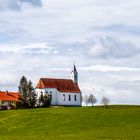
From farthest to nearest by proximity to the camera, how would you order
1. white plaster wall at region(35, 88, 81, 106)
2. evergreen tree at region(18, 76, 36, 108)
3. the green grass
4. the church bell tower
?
1. the church bell tower
2. white plaster wall at region(35, 88, 81, 106)
3. evergreen tree at region(18, 76, 36, 108)
4. the green grass

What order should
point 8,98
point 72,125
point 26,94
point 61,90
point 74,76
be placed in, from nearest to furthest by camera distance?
point 72,125
point 26,94
point 8,98
point 61,90
point 74,76

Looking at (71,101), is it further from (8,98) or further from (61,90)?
(8,98)

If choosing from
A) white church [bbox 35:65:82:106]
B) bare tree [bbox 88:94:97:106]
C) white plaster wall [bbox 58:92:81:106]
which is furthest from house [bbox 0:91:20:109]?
bare tree [bbox 88:94:97:106]

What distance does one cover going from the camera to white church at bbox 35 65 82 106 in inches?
6334

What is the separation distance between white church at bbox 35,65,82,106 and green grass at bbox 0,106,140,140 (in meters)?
63.6

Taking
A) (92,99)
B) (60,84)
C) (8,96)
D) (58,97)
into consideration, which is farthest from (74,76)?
(8,96)

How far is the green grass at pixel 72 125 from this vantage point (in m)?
63.5

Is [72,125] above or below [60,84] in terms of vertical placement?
below

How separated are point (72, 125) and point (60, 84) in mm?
87501

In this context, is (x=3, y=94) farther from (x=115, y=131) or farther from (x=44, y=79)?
(x=115, y=131)

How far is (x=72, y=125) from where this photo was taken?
77.6m

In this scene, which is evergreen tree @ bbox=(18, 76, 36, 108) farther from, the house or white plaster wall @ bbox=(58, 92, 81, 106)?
white plaster wall @ bbox=(58, 92, 81, 106)

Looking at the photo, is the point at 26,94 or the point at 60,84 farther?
the point at 60,84

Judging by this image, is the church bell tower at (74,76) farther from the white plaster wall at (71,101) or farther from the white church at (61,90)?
the white plaster wall at (71,101)
